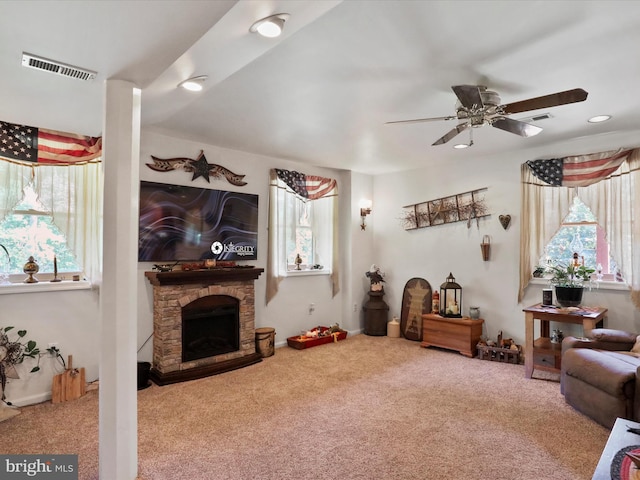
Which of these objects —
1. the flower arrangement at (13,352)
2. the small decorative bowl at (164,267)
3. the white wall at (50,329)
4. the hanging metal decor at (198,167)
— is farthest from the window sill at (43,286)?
the hanging metal decor at (198,167)

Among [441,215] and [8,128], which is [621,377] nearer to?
[441,215]

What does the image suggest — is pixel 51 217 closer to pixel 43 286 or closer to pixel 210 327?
pixel 43 286

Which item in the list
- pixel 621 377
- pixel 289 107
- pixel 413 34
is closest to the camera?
pixel 413 34

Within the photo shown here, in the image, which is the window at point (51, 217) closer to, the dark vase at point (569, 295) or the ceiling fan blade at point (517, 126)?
the ceiling fan blade at point (517, 126)

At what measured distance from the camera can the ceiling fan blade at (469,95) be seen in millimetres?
2357

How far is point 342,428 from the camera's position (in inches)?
109

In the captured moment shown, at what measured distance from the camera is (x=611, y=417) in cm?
270

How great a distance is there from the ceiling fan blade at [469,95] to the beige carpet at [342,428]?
2.37m

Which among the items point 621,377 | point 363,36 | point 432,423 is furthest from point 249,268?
point 621,377

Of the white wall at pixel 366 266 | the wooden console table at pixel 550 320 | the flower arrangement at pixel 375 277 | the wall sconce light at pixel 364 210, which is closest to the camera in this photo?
the white wall at pixel 366 266

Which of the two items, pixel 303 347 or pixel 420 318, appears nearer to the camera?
pixel 303 347

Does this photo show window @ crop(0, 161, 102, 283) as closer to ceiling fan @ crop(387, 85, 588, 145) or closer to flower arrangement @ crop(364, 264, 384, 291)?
Result: ceiling fan @ crop(387, 85, 588, 145)

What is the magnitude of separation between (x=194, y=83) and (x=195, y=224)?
7.12ft

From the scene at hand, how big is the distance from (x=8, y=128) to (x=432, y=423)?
437 cm
